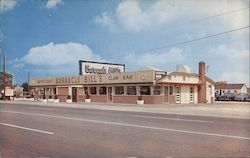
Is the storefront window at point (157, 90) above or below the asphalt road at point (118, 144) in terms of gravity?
above

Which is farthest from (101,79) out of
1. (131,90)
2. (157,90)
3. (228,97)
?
(228,97)

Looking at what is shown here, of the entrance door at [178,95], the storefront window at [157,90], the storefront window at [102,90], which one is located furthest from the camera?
the storefront window at [102,90]

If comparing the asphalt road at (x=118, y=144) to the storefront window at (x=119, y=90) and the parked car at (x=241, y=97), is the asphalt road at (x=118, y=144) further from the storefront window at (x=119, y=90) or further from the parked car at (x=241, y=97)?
the parked car at (x=241, y=97)

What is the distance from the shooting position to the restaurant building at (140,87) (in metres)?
33.5

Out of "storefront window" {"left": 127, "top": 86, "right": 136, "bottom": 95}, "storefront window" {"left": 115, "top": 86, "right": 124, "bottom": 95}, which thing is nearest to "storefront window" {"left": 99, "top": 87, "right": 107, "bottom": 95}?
"storefront window" {"left": 115, "top": 86, "right": 124, "bottom": 95}

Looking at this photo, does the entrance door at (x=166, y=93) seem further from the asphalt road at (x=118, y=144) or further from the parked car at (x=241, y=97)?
the asphalt road at (x=118, y=144)

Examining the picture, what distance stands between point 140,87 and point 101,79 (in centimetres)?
695

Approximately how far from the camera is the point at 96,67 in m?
50.8

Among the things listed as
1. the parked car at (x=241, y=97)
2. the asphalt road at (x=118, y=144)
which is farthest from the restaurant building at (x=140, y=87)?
the asphalt road at (x=118, y=144)

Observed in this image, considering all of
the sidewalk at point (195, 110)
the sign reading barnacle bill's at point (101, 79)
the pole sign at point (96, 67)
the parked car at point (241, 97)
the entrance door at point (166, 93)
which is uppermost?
the pole sign at point (96, 67)

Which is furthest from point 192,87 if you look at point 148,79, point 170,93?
point 148,79

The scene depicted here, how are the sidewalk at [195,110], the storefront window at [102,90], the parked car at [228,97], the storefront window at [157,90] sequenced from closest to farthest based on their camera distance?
the sidewalk at [195,110] < the storefront window at [157,90] < the storefront window at [102,90] < the parked car at [228,97]

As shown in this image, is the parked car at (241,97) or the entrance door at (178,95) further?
the parked car at (241,97)

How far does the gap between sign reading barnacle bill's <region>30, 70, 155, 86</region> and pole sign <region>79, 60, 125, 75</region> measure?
3322 millimetres
